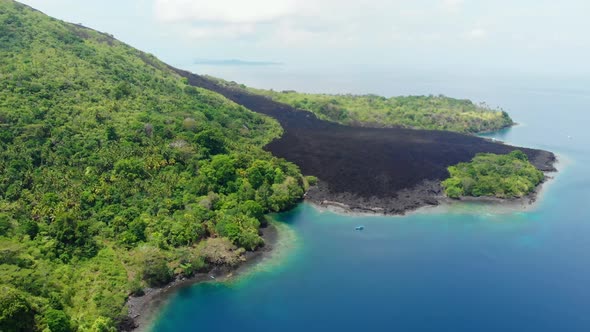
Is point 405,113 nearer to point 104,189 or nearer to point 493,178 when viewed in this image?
point 493,178

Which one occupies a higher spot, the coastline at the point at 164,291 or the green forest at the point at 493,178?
the green forest at the point at 493,178

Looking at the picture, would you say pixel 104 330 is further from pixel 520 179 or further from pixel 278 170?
pixel 520 179

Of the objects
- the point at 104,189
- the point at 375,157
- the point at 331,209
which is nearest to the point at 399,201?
the point at 331,209

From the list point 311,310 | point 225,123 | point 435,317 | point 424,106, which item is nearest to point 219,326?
point 311,310

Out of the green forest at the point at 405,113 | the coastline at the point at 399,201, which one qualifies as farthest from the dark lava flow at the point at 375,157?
the green forest at the point at 405,113

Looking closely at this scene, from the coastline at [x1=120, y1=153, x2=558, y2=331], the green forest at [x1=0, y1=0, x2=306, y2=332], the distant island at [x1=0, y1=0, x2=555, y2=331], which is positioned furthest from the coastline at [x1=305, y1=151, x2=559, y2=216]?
the green forest at [x1=0, y1=0, x2=306, y2=332]

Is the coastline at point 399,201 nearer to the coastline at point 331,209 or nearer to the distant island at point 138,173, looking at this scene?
the coastline at point 331,209

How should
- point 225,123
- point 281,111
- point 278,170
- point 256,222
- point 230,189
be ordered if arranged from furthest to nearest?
point 281,111 < point 225,123 < point 278,170 < point 230,189 < point 256,222
